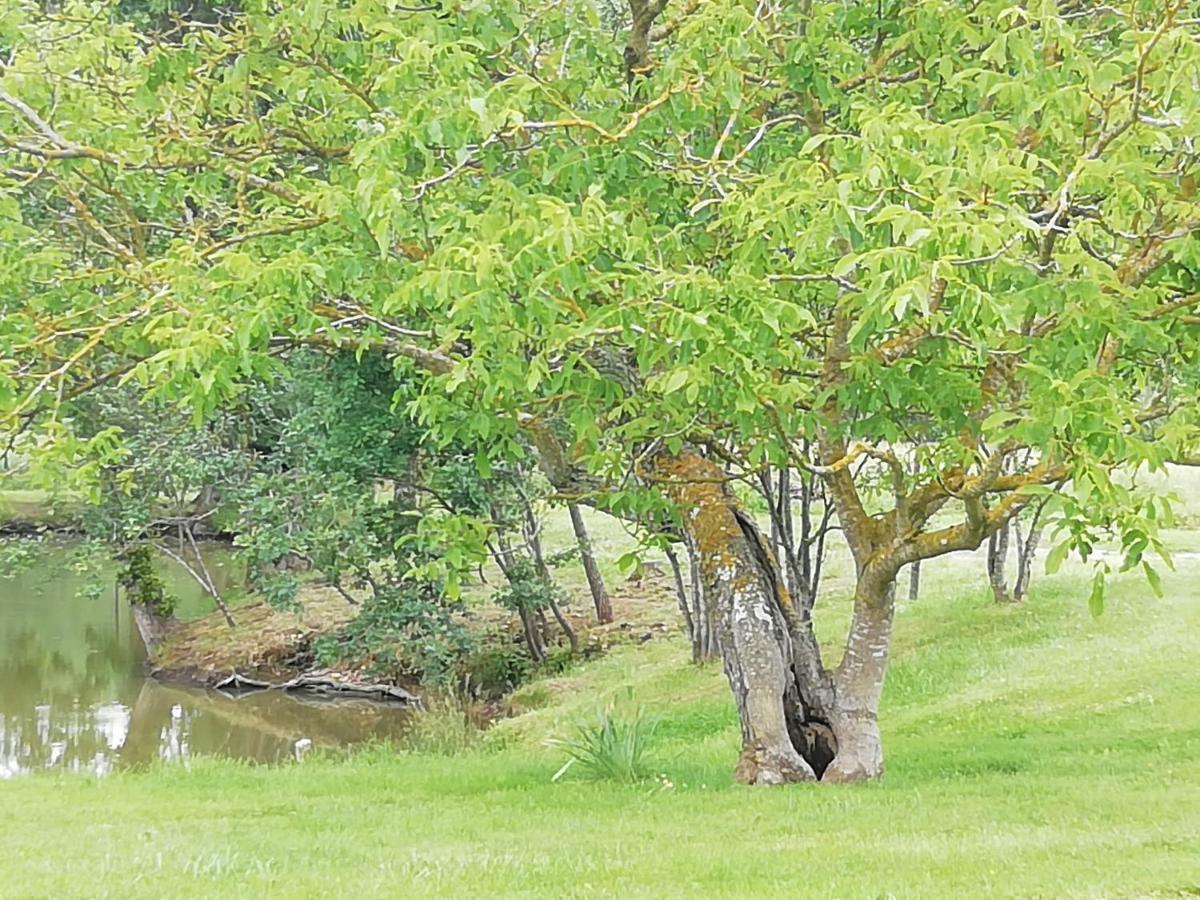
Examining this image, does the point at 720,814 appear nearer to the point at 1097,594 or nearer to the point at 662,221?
the point at 1097,594

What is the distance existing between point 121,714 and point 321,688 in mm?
3112

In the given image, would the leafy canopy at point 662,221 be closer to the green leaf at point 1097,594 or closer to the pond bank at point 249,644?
the green leaf at point 1097,594

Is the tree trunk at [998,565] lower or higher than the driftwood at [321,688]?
higher

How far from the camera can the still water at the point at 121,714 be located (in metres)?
17.2

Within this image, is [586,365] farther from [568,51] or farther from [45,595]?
[45,595]

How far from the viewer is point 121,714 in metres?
19.9

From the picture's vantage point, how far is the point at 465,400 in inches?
281

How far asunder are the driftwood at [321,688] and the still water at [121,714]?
0.24m

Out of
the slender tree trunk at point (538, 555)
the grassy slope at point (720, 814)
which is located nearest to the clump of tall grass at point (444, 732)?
the grassy slope at point (720, 814)

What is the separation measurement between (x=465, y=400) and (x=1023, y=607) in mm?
13159

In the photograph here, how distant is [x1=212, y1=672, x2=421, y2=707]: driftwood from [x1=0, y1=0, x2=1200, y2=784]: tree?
1079 centimetres

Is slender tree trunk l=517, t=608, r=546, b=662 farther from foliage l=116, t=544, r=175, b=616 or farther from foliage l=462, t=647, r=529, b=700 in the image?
foliage l=116, t=544, r=175, b=616

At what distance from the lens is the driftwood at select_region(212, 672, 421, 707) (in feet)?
67.0

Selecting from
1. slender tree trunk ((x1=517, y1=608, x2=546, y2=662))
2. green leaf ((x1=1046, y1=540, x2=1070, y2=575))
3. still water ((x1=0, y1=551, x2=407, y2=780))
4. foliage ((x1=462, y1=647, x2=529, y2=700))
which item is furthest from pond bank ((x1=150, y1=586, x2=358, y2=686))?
green leaf ((x1=1046, y1=540, x2=1070, y2=575))
